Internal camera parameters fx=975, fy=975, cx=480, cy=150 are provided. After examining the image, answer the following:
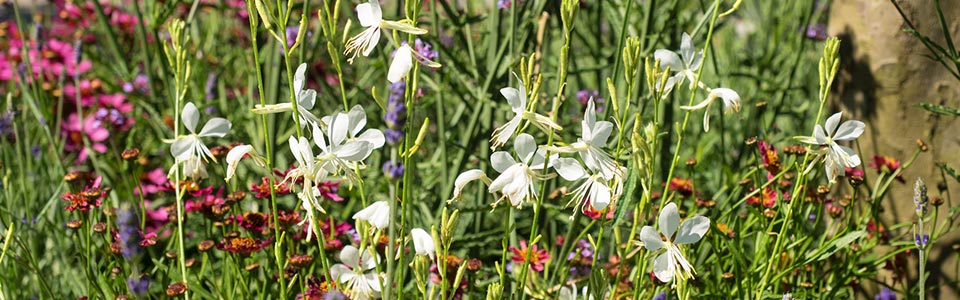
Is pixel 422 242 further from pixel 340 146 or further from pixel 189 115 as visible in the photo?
pixel 189 115

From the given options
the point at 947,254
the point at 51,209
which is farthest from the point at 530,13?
the point at 51,209

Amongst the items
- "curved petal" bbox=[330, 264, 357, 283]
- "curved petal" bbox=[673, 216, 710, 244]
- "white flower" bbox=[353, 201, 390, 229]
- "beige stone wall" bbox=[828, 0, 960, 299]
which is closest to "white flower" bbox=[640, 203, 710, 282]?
"curved petal" bbox=[673, 216, 710, 244]

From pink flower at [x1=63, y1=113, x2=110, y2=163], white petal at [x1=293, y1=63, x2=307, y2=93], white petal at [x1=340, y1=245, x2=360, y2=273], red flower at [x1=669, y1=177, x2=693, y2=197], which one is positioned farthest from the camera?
pink flower at [x1=63, y1=113, x2=110, y2=163]

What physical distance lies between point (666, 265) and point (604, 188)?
0.12 metres

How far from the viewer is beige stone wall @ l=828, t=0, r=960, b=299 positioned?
1.62 meters

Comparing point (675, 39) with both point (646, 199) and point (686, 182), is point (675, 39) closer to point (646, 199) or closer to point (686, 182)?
point (686, 182)

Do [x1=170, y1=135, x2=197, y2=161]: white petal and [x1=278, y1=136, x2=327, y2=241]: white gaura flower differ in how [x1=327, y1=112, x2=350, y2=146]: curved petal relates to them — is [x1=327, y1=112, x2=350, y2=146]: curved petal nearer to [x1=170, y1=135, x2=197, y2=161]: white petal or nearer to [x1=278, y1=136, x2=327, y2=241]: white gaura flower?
[x1=278, y1=136, x2=327, y2=241]: white gaura flower

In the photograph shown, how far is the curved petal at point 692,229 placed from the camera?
979mm

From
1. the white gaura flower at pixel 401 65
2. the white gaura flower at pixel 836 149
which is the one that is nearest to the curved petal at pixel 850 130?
the white gaura flower at pixel 836 149

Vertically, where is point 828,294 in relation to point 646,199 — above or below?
below

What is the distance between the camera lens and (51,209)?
1865 mm

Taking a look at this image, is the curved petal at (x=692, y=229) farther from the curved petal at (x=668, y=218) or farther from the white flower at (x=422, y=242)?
the white flower at (x=422, y=242)

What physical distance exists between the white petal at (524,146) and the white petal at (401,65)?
4.8 inches

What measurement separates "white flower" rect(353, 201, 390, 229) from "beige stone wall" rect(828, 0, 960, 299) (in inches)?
41.1
